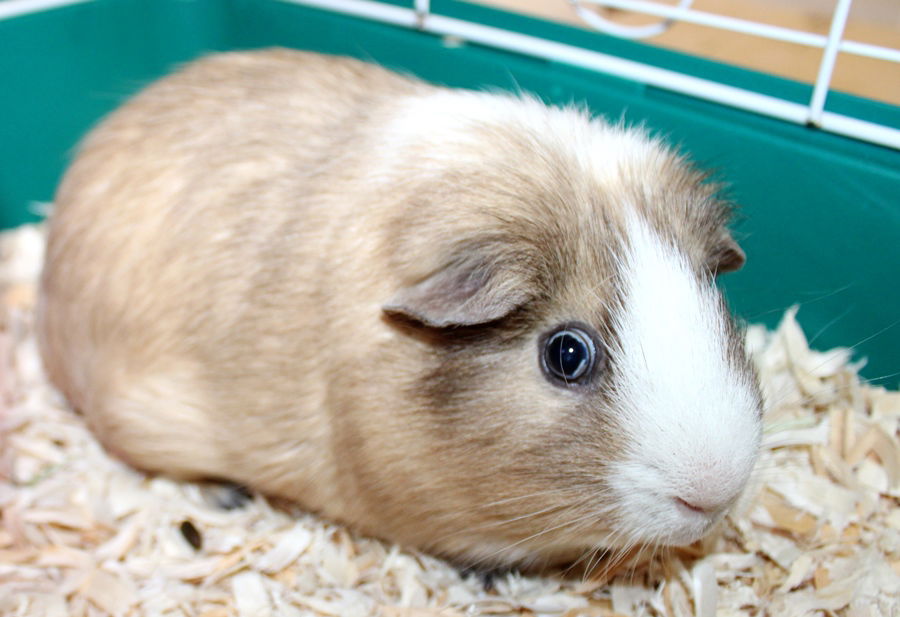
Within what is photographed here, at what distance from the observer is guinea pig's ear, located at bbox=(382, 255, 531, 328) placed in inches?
57.7

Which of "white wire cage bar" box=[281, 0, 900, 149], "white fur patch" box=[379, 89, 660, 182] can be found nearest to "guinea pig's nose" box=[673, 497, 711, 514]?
"white fur patch" box=[379, 89, 660, 182]

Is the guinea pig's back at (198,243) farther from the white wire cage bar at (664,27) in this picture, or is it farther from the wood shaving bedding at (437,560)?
the white wire cage bar at (664,27)

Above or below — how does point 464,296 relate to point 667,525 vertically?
above

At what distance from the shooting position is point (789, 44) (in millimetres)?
2846

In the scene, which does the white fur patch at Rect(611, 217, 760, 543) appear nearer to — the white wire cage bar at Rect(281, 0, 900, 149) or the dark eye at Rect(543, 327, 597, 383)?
the dark eye at Rect(543, 327, 597, 383)

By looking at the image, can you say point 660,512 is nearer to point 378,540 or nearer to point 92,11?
point 378,540

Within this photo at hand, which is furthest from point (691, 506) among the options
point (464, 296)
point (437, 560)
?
point (437, 560)

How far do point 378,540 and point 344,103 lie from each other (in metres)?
1.11

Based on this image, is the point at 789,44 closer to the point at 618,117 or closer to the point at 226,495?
the point at 618,117

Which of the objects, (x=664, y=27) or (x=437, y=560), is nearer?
(x=437, y=560)

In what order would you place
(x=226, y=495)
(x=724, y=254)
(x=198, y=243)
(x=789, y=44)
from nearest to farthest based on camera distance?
(x=724, y=254)
(x=198, y=243)
(x=226, y=495)
(x=789, y=44)

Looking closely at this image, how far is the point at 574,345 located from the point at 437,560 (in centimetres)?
82

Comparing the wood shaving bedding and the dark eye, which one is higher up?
the dark eye

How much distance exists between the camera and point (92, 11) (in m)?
2.98
